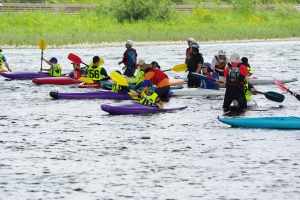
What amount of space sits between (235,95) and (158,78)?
2747mm

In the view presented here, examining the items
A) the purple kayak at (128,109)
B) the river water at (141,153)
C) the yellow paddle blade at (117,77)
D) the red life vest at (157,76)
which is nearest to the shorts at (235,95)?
the river water at (141,153)

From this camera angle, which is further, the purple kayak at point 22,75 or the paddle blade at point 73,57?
the purple kayak at point 22,75

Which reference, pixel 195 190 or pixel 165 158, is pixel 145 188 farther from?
pixel 165 158

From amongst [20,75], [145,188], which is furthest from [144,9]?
[145,188]

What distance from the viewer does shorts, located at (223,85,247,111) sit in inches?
723

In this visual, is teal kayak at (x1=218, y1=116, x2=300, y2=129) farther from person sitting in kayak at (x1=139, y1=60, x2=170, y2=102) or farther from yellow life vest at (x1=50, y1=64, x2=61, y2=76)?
yellow life vest at (x1=50, y1=64, x2=61, y2=76)

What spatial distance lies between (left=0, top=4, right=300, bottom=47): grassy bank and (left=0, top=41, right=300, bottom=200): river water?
25.0 m

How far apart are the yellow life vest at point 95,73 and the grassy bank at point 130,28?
23421 millimetres

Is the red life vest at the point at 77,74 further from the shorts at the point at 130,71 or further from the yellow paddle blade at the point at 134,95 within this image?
the yellow paddle blade at the point at 134,95

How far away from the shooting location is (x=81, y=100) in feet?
74.6

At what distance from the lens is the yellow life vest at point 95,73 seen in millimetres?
23297

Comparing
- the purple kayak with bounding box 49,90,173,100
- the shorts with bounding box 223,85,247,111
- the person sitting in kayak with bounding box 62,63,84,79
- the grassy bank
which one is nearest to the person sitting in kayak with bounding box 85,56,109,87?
the purple kayak with bounding box 49,90,173,100

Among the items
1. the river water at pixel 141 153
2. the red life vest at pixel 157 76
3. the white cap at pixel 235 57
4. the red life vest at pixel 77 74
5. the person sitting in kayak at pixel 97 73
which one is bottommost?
the river water at pixel 141 153

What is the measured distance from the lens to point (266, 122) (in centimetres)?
1736
